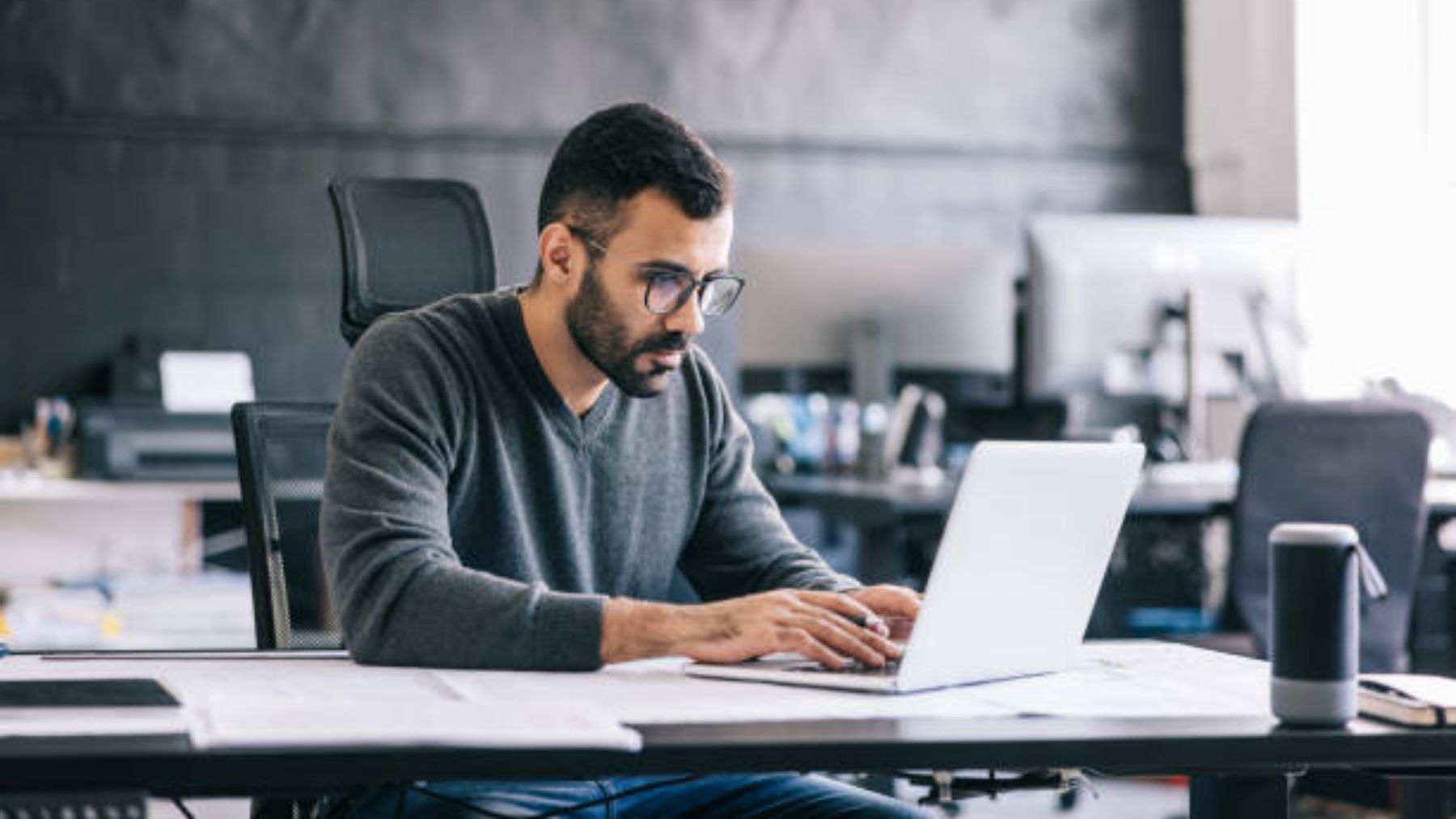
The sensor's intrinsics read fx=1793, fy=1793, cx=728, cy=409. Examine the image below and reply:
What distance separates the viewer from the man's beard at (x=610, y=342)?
6.13 feet

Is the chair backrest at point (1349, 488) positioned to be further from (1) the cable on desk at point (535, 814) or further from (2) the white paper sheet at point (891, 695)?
(1) the cable on desk at point (535, 814)

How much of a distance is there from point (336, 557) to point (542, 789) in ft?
1.05

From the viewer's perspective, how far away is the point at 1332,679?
53.3 inches

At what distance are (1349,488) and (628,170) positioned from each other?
1.89 metres

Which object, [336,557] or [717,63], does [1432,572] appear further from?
[717,63]

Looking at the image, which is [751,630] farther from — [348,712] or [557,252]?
[557,252]

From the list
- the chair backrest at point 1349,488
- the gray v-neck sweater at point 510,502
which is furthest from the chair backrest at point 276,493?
the chair backrest at point 1349,488

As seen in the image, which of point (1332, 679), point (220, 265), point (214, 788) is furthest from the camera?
point (220, 265)

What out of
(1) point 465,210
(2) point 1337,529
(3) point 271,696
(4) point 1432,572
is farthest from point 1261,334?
(3) point 271,696

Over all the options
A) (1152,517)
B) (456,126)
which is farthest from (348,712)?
(456,126)

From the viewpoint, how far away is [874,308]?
4.16 m

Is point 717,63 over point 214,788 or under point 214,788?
over

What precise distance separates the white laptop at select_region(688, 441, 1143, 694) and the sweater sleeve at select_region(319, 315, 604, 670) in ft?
0.51

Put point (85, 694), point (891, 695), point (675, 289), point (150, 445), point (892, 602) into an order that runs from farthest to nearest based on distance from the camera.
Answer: point (150, 445) < point (675, 289) < point (892, 602) < point (891, 695) < point (85, 694)
